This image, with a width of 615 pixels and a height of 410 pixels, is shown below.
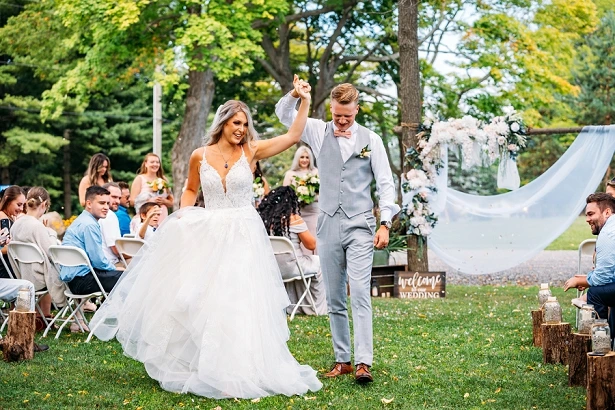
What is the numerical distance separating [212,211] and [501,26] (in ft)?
51.5

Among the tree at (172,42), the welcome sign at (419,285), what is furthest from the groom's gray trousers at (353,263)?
the tree at (172,42)

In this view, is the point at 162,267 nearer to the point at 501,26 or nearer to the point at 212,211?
the point at 212,211

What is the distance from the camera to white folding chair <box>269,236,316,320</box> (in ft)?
29.4

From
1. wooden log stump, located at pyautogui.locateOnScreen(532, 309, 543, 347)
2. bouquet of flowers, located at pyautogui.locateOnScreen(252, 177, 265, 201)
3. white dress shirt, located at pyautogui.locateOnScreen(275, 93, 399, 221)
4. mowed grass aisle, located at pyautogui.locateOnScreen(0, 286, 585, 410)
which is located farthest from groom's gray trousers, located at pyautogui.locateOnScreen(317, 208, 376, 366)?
bouquet of flowers, located at pyautogui.locateOnScreen(252, 177, 265, 201)

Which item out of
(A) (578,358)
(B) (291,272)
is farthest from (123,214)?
(A) (578,358)

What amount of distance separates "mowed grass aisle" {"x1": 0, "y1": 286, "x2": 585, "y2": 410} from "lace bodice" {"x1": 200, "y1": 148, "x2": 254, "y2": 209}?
114cm

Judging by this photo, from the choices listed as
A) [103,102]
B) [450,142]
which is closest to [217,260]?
[450,142]

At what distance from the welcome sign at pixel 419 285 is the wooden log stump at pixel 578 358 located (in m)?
6.03

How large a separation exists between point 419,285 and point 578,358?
621 centimetres

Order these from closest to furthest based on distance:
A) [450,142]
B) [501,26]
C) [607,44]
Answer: [450,142], [501,26], [607,44]

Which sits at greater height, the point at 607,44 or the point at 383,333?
the point at 607,44

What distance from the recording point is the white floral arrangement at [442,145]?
464 inches

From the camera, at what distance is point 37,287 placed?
26.0ft

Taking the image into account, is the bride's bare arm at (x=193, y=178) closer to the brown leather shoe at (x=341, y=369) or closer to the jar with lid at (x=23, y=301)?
the brown leather shoe at (x=341, y=369)
